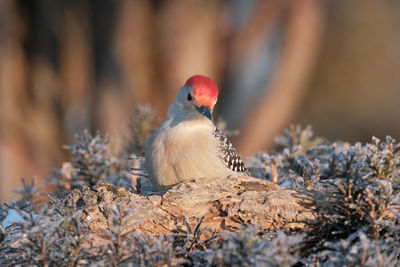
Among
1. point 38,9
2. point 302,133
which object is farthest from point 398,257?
point 38,9

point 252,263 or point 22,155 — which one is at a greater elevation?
point 22,155

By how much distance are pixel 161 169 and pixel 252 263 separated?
1.33 meters

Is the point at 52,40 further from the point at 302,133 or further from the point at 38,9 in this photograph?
the point at 302,133

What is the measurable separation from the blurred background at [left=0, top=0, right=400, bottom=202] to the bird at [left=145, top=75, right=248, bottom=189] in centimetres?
532

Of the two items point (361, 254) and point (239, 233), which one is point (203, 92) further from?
point (361, 254)

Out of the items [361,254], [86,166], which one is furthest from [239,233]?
[86,166]

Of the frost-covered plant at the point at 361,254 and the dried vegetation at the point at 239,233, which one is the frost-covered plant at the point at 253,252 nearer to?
the dried vegetation at the point at 239,233

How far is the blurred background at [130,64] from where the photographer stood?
30.7 ft

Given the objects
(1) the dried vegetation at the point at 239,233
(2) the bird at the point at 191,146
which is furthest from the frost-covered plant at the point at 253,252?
(2) the bird at the point at 191,146

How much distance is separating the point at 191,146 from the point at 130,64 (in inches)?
264

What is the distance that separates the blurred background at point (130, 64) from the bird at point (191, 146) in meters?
5.32

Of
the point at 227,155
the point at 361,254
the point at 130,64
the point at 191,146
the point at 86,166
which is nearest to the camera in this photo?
the point at 361,254

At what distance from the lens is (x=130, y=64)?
30.8 ft

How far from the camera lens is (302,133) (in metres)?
3.93
